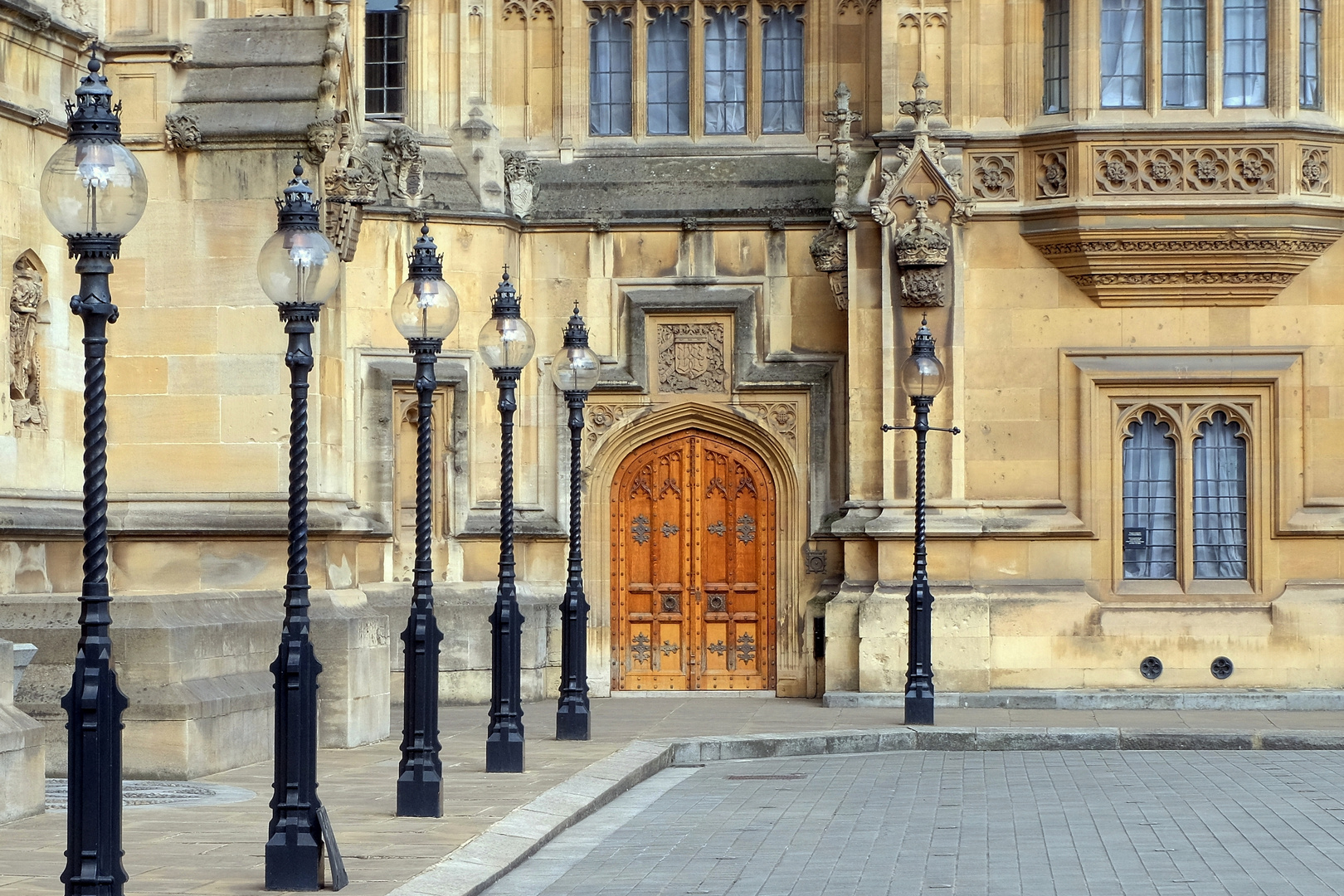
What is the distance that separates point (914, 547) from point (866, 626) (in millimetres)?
1081

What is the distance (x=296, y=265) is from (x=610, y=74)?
14409mm

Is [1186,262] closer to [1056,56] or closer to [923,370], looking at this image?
[1056,56]

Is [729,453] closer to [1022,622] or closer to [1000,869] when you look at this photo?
[1022,622]

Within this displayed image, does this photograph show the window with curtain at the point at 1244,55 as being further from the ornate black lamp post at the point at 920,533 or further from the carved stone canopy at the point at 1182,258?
the ornate black lamp post at the point at 920,533

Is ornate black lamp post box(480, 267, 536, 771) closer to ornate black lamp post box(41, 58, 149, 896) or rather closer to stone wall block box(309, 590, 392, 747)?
stone wall block box(309, 590, 392, 747)

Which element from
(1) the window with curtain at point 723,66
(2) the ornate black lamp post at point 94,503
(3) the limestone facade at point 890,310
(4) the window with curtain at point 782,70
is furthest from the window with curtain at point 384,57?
(2) the ornate black lamp post at point 94,503

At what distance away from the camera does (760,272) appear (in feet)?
78.5

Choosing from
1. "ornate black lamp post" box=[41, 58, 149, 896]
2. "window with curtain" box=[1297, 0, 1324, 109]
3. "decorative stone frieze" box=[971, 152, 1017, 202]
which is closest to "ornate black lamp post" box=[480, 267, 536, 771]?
"ornate black lamp post" box=[41, 58, 149, 896]

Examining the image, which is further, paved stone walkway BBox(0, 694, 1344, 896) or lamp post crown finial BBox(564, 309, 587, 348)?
lamp post crown finial BBox(564, 309, 587, 348)

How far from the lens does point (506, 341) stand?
1630cm

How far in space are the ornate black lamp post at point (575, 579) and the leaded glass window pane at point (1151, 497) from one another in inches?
265

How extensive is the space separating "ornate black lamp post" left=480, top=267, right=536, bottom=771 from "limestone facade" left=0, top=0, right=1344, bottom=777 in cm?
249

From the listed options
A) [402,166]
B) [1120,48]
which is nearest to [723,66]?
[402,166]

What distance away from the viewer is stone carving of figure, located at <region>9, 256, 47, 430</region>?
15.3 m
